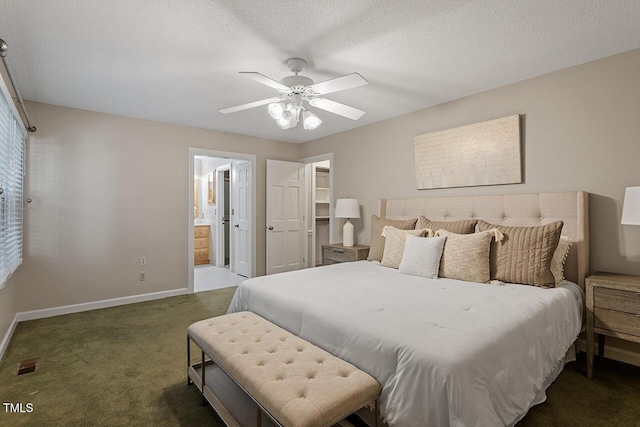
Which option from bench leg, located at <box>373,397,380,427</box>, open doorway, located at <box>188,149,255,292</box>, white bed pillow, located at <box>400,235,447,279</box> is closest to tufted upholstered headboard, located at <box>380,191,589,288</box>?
white bed pillow, located at <box>400,235,447,279</box>

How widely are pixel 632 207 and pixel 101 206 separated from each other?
5076 mm

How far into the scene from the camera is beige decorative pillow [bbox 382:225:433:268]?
3.08 metres

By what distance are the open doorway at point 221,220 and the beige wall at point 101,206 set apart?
262 millimetres

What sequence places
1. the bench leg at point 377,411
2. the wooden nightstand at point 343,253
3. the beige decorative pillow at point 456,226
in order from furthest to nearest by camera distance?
the wooden nightstand at point 343,253 < the beige decorative pillow at point 456,226 < the bench leg at point 377,411

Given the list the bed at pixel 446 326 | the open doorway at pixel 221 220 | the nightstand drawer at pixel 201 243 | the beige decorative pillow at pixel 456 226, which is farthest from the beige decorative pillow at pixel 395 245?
the nightstand drawer at pixel 201 243

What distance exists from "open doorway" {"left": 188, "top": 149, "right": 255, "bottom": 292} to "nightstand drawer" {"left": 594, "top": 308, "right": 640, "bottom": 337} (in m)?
4.27

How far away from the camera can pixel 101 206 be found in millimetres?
3879

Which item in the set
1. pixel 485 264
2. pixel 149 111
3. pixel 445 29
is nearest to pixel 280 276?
pixel 485 264

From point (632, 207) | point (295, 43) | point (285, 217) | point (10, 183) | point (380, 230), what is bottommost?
point (380, 230)

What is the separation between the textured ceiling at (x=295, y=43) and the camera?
1.90 meters

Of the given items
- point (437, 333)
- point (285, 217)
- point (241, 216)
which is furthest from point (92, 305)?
point (437, 333)

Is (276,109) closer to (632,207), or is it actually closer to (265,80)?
(265,80)

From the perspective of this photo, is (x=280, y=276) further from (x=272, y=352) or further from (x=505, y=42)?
(x=505, y=42)

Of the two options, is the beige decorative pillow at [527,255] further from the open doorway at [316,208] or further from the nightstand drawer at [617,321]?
the open doorway at [316,208]
